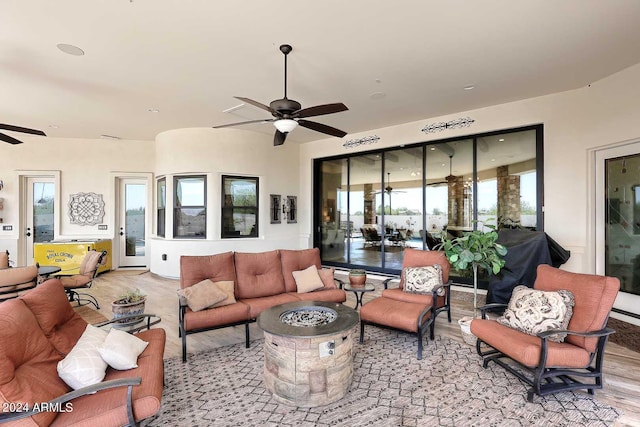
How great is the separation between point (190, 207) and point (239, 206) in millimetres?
1054

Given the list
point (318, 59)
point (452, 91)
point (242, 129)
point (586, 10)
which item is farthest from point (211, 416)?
point (242, 129)

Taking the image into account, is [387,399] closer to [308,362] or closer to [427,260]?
[308,362]

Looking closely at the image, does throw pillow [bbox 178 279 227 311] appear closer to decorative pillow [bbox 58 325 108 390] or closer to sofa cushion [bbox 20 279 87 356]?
sofa cushion [bbox 20 279 87 356]

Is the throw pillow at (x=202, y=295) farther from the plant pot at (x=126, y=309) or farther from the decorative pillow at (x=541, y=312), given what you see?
the decorative pillow at (x=541, y=312)

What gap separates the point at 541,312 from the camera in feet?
8.95

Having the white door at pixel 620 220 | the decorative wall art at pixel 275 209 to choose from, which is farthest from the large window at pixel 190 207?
the white door at pixel 620 220

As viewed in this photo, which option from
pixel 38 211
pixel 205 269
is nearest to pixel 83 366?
pixel 205 269

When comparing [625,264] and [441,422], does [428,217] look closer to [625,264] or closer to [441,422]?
[625,264]

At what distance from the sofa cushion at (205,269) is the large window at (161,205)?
153 inches

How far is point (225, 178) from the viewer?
6.93 meters

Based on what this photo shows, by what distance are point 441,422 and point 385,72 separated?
3794 mm

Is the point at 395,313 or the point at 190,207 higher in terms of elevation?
the point at 190,207

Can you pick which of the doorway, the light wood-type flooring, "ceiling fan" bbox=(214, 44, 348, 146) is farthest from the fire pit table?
the doorway

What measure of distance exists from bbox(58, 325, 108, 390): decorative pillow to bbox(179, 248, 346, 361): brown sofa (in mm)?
1170
